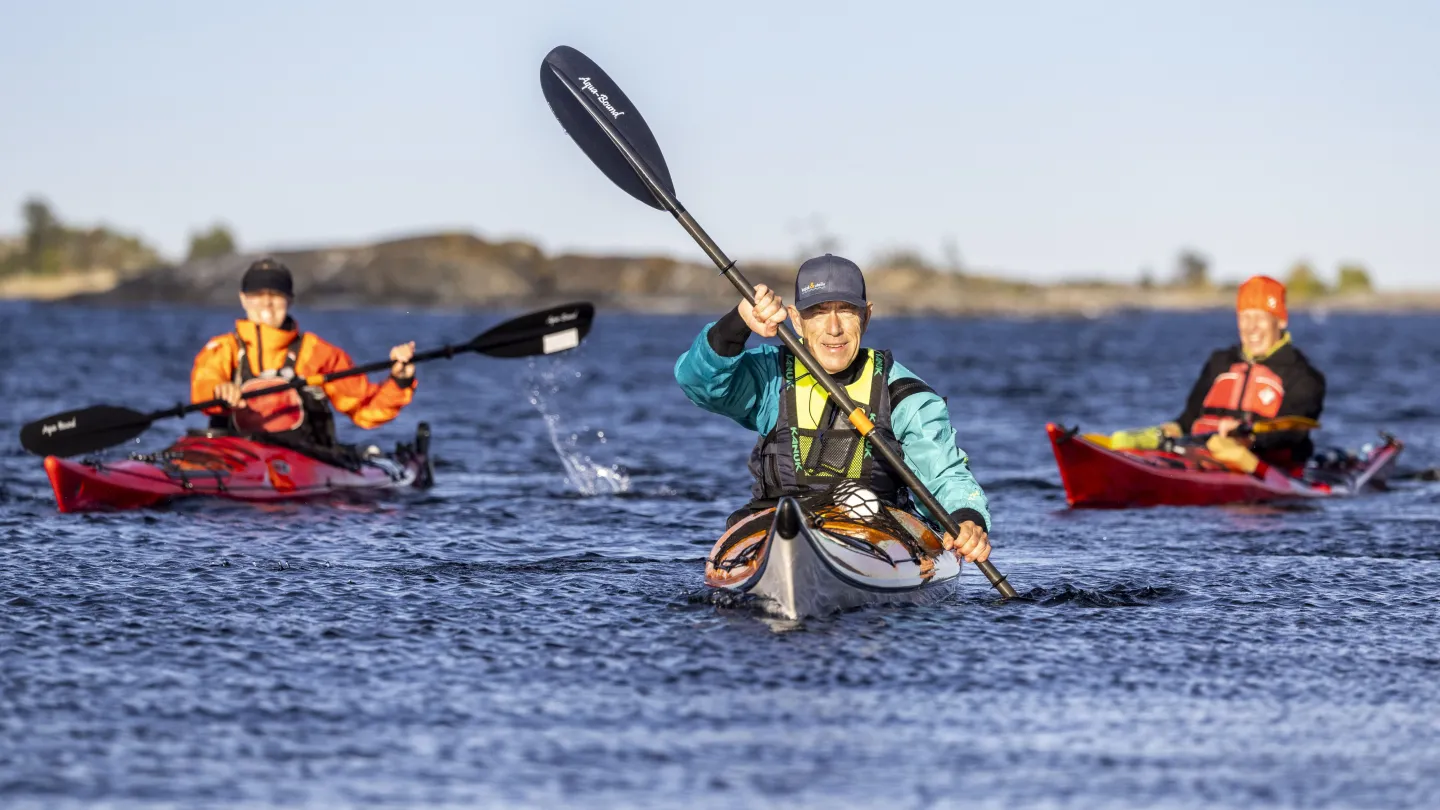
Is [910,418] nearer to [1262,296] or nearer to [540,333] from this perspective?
[540,333]

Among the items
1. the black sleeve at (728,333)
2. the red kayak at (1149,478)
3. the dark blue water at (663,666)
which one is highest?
the black sleeve at (728,333)

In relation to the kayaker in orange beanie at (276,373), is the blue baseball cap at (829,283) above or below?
above

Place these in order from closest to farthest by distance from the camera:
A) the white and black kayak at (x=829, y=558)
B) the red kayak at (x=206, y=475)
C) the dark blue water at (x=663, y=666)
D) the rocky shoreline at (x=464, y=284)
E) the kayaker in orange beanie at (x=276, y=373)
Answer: the dark blue water at (x=663, y=666) < the white and black kayak at (x=829, y=558) < the red kayak at (x=206, y=475) < the kayaker in orange beanie at (x=276, y=373) < the rocky shoreline at (x=464, y=284)

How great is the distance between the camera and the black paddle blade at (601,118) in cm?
906

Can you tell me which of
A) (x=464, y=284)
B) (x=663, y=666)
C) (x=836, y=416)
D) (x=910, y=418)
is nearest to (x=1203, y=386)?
(x=910, y=418)

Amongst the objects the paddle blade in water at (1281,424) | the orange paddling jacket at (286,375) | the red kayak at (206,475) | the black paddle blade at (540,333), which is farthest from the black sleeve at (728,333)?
the paddle blade in water at (1281,424)

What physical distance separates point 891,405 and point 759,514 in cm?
81

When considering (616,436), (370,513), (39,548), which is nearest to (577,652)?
(39,548)

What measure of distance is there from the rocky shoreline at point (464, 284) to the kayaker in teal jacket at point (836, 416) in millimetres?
151948

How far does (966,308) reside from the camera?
191 m

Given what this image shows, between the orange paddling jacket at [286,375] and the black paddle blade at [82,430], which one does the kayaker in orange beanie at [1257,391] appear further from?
the black paddle blade at [82,430]

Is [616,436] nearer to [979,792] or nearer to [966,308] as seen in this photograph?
[979,792]

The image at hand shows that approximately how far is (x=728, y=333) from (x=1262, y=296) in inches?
322

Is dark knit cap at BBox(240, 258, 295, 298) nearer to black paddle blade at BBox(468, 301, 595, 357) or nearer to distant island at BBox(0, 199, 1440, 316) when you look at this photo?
black paddle blade at BBox(468, 301, 595, 357)
